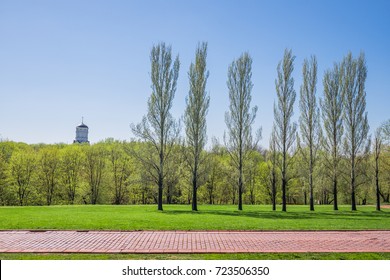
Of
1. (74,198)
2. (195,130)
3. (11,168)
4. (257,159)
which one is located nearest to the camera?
(195,130)

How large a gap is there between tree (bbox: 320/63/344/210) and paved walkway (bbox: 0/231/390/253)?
65.8 feet

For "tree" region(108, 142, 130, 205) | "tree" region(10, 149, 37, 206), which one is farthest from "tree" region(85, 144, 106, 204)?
"tree" region(10, 149, 37, 206)

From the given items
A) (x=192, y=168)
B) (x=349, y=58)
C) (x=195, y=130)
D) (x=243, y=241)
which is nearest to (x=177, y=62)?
(x=195, y=130)

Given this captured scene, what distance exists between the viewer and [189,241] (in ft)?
37.0

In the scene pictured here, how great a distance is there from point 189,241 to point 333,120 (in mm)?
26347

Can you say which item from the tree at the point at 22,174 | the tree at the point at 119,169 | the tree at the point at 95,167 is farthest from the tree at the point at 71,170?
the tree at the point at 119,169

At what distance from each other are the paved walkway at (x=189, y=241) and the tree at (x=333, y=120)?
20.0 meters

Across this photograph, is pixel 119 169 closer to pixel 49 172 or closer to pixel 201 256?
pixel 49 172

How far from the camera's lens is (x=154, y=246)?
34.2ft

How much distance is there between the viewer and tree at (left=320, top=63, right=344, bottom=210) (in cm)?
3306

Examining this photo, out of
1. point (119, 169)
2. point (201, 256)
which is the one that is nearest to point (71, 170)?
point (119, 169)

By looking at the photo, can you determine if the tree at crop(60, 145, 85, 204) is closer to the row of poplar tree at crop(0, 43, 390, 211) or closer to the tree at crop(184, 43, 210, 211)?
the row of poplar tree at crop(0, 43, 390, 211)

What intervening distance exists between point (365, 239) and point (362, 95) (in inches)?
950

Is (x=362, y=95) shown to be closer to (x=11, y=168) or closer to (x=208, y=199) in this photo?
(x=208, y=199)
